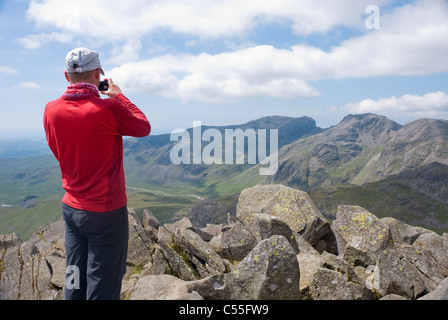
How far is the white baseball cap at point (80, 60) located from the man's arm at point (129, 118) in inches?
34.8

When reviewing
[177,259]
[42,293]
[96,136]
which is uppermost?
[96,136]

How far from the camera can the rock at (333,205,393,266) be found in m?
14.9

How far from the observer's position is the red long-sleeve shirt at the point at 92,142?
24.1 ft

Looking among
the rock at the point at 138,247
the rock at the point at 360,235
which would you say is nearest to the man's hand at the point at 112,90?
the rock at the point at 138,247

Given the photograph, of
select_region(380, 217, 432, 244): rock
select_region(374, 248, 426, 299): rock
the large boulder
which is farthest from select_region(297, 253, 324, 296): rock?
select_region(380, 217, 432, 244): rock

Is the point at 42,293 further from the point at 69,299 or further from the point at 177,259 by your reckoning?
the point at 69,299

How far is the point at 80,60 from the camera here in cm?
749

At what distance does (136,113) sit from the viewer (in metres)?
8.10

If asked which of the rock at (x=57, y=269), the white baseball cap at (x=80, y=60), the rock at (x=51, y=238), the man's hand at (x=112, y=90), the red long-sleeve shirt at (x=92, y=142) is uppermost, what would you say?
the white baseball cap at (x=80, y=60)

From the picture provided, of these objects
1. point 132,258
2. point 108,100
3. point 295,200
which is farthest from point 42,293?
point 295,200

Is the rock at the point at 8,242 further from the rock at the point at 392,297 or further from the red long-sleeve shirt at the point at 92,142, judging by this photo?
the rock at the point at 392,297

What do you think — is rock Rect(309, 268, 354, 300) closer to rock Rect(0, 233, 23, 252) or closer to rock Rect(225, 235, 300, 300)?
rock Rect(225, 235, 300, 300)

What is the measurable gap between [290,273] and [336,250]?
922 centimetres
